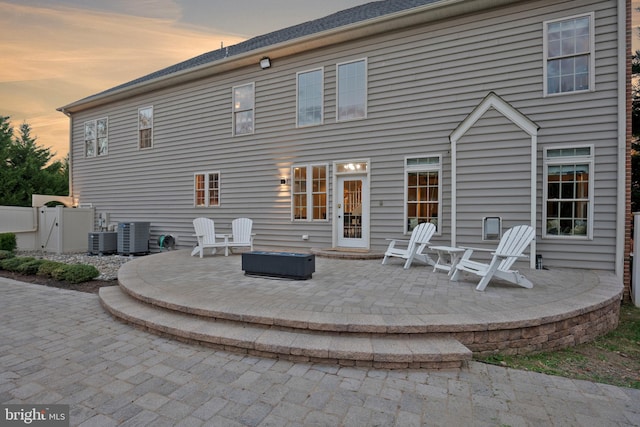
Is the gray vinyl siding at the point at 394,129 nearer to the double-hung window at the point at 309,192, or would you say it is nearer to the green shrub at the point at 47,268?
the double-hung window at the point at 309,192

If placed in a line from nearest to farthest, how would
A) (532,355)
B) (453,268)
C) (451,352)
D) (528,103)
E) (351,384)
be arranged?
(351,384) → (451,352) → (532,355) → (453,268) → (528,103)

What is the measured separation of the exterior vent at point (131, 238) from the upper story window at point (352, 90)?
6.97m

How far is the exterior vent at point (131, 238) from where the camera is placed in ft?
30.8

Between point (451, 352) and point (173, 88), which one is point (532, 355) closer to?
point (451, 352)

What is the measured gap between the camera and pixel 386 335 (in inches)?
111

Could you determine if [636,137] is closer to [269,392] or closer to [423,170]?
[423,170]

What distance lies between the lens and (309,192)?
7.95 meters

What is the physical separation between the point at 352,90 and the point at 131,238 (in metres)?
7.81

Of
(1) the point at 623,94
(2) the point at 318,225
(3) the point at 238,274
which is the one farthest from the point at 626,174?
(3) the point at 238,274

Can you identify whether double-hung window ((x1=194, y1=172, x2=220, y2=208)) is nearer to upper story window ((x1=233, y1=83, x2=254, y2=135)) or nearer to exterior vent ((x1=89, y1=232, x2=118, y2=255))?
upper story window ((x1=233, y1=83, x2=254, y2=135))

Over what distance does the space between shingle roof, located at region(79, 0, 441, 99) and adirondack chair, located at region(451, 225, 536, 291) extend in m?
5.67

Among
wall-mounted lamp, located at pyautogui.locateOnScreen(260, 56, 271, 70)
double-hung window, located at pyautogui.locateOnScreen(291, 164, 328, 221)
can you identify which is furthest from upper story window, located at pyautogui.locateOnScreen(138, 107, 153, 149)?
double-hung window, located at pyautogui.locateOnScreen(291, 164, 328, 221)

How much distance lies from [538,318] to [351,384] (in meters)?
2.01

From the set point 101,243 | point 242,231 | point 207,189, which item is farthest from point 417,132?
point 101,243
